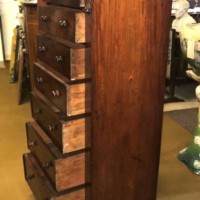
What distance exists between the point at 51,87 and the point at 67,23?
0.29 m

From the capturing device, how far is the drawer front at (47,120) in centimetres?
121

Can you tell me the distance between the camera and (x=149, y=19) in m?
1.07

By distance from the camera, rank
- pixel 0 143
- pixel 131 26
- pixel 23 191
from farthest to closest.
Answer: pixel 0 143 < pixel 23 191 < pixel 131 26

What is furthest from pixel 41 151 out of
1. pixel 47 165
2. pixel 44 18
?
pixel 44 18

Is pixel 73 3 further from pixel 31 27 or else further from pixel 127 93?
pixel 31 27

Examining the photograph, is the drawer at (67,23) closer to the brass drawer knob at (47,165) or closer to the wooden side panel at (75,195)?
the brass drawer knob at (47,165)

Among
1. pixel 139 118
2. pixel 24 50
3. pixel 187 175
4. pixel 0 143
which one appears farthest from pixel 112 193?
pixel 24 50

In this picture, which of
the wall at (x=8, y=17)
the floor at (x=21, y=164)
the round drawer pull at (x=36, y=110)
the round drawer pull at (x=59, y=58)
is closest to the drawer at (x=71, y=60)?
the round drawer pull at (x=59, y=58)

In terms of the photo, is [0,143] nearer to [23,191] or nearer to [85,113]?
[23,191]

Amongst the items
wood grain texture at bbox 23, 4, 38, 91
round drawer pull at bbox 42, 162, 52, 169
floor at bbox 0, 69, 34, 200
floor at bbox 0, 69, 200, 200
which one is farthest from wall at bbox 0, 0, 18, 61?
round drawer pull at bbox 42, 162, 52, 169

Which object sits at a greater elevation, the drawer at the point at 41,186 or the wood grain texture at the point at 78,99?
the wood grain texture at the point at 78,99

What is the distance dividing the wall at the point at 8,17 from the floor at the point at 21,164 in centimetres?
173

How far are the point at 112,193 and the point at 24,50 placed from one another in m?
2.03

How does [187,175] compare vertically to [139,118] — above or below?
below
